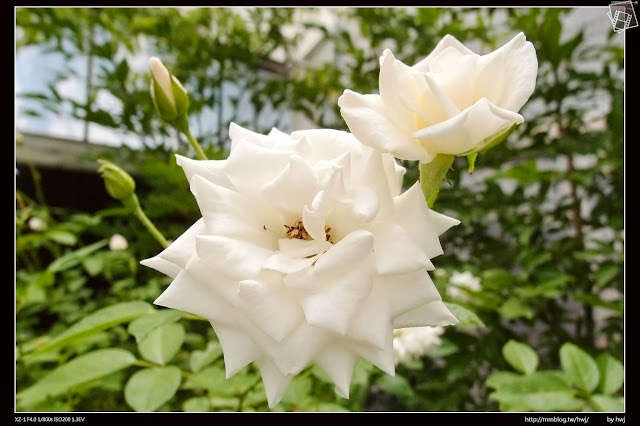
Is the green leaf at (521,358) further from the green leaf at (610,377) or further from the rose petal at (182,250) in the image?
the rose petal at (182,250)

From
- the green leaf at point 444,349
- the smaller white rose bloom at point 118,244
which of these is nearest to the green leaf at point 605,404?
the green leaf at point 444,349

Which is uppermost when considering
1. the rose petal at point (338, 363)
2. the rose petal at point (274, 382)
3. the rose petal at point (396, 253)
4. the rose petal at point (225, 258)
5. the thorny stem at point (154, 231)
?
the rose petal at point (396, 253)

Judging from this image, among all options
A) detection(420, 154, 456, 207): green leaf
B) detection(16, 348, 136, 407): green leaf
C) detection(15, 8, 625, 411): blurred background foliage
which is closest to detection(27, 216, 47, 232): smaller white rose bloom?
detection(15, 8, 625, 411): blurred background foliage

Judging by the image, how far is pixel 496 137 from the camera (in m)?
0.29

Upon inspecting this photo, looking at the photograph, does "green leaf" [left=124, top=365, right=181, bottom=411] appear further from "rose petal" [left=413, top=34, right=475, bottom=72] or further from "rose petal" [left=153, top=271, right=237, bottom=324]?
"rose petal" [left=413, top=34, right=475, bottom=72]

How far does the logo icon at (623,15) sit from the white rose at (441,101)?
0.43 meters

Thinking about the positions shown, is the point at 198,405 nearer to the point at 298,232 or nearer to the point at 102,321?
the point at 102,321

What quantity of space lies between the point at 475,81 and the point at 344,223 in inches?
4.9

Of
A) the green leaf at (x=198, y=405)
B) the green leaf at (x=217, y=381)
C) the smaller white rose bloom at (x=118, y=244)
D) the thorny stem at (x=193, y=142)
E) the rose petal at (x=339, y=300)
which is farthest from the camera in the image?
the smaller white rose bloom at (x=118, y=244)

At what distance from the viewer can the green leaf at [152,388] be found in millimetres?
479

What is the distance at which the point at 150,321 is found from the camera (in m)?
0.47

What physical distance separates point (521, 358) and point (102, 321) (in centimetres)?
55

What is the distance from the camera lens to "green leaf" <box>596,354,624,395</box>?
0.58m

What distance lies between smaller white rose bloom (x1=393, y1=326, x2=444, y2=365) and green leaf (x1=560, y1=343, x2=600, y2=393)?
294 millimetres
